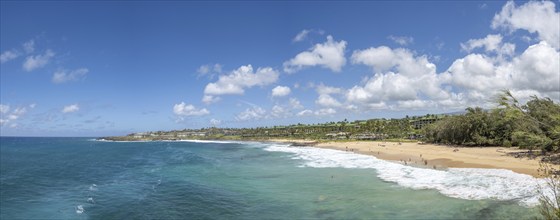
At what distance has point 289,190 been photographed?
1309 inches

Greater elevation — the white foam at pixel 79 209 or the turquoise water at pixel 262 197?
the turquoise water at pixel 262 197

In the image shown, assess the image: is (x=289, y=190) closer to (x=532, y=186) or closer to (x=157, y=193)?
(x=157, y=193)

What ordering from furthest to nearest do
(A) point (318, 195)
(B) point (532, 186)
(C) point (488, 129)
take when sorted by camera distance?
(C) point (488, 129)
(A) point (318, 195)
(B) point (532, 186)

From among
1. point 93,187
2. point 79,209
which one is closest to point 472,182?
point 79,209

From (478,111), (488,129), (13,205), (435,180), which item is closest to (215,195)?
(13,205)

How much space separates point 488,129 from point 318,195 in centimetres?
4909

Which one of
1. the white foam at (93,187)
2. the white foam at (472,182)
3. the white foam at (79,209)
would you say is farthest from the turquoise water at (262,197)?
the white foam at (93,187)

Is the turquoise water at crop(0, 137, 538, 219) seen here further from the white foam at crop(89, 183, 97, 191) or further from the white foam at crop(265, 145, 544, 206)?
the white foam at crop(89, 183, 97, 191)

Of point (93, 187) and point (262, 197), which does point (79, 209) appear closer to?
point (93, 187)

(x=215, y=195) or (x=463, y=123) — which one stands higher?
(x=463, y=123)

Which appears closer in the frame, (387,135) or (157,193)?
(157,193)

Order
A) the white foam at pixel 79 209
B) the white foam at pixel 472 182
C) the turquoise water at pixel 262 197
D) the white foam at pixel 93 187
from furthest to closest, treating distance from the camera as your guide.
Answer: the white foam at pixel 93 187, the white foam at pixel 79 209, the white foam at pixel 472 182, the turquoise water at pixel 262 197

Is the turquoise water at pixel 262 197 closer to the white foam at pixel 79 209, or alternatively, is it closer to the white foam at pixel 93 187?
the white foam at pixel 79 209

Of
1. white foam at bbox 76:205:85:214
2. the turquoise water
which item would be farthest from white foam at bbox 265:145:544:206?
white foam at bbox 76:205:85:214
